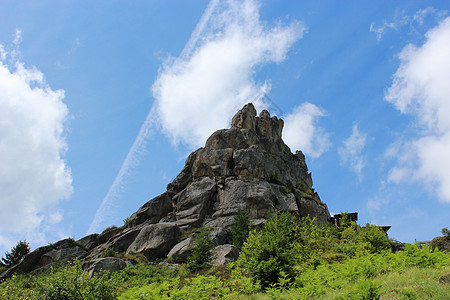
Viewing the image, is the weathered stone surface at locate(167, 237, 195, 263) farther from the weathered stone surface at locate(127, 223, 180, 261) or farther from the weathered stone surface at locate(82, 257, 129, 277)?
the weathered stone surface at locate(82, 257, 129, 277)

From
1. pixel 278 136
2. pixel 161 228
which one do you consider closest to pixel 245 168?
pixel 161 228

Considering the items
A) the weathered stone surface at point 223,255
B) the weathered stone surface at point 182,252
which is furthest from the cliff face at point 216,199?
the weathered stone surface at point 223,255

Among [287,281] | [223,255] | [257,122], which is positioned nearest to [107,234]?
[223,255]

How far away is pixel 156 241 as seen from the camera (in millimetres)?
33156

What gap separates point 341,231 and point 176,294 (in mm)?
19363

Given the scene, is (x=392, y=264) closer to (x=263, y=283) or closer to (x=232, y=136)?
(x=263, y=283)

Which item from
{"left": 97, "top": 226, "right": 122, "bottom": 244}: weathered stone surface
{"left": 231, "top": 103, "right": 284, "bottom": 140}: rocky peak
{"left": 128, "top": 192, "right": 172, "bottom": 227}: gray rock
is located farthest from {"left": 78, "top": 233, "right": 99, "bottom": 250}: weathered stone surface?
{"left": 231, "top": 103, "right": 284, "bottom": 140}: rocky peak

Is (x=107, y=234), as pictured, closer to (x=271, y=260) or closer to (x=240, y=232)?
(x=240, y=232)

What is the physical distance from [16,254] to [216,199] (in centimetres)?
3215

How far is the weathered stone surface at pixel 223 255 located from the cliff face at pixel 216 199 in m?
6.28

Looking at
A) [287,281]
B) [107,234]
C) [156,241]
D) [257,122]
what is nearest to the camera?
[287,281]

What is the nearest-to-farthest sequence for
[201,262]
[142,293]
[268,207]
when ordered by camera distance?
[142,293], [201,262], [268,207]

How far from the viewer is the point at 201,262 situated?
21109 mm

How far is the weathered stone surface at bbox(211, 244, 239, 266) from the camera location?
2222 cm
